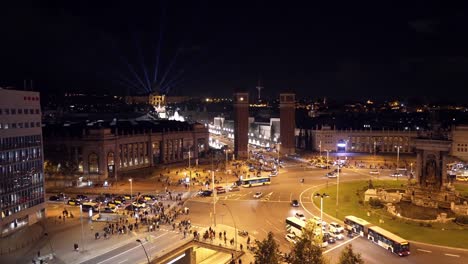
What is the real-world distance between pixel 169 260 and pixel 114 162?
4749 cm

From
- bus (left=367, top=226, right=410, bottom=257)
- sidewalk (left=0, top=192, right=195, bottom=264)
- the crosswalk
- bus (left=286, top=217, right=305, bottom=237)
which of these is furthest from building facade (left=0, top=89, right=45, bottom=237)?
bus (left=367, top=226, right=410, bottom=257)

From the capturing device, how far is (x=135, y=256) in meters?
38.4

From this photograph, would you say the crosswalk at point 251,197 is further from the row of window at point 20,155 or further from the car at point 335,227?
the row of window at point 20,155

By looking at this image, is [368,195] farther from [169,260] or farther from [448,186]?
[169,260]

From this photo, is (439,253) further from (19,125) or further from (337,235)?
(19,125)

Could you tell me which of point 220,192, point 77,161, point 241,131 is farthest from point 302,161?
point 77,161

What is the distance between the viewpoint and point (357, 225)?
152ft

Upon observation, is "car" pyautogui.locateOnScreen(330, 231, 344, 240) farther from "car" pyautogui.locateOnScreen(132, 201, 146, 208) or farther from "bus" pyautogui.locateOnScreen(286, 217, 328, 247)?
"car" pyautogui.locateOnScreen(132, 201, 146, 208)

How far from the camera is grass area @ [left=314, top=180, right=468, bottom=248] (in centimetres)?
4494

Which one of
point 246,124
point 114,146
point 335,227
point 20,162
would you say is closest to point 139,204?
point 20,162

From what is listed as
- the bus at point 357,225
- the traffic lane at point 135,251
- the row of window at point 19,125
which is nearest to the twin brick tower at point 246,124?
the bus at point 357,225

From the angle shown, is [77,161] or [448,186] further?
[77,161]

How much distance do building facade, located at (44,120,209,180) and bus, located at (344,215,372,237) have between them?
4842 cm

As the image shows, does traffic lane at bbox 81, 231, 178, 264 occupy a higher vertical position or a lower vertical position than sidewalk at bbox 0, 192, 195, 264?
higher
